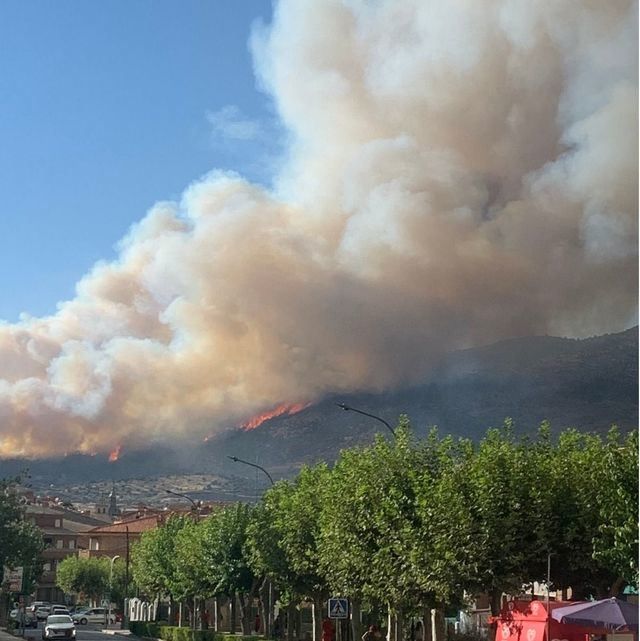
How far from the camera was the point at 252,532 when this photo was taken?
54.3 meters

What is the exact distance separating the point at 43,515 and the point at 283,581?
501ft

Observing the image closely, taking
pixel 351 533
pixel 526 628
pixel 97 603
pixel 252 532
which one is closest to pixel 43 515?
pixel 97 603

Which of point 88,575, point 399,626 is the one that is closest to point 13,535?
point 399,626

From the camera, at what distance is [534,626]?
27203mm

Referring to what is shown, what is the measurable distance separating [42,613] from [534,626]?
92.1m

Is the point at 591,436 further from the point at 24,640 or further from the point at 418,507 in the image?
the point at 24,640

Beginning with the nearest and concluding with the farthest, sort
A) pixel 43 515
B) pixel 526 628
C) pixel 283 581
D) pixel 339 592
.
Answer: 1. pixel 526 628
2. pixel 339 592
3. pixel 283 581
4. pixel 43 515

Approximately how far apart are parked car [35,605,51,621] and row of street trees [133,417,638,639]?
68608mm

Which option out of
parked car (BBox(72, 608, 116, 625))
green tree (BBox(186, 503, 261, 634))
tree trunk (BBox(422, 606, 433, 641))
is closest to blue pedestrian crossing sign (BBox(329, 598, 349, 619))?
tree trunk (BBox(422, 606, 433, 641))

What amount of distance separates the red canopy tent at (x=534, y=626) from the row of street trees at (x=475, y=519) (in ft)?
7.91

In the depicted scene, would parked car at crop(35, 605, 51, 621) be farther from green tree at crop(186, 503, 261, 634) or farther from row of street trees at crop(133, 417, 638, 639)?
row of street trees at crop(133, 417, 638, 639)

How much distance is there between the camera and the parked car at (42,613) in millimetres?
107956

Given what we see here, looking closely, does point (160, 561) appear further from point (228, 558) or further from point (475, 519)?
point (475, 519)

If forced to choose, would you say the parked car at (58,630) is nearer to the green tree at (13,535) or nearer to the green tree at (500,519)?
the green tree at (13,535)
